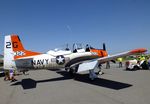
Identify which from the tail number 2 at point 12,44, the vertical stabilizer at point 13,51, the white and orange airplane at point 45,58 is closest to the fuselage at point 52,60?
the white and orange airplane at point 45,58

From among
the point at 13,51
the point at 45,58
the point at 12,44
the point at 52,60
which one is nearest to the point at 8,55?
the point at 13,51

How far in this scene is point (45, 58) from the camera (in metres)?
11.6

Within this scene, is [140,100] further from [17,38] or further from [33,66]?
[17,38]

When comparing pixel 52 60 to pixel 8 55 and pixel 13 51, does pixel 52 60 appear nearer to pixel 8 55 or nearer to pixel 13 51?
pixel 13 51

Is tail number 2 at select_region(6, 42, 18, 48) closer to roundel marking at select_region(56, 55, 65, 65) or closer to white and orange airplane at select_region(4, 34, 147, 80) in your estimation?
white and orange airplane at select_region(4, 34, 147, 80)

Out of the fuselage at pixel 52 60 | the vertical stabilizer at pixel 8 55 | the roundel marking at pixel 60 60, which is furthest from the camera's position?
the roundel marking at pixel 60 60

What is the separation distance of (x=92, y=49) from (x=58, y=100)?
7699 mm

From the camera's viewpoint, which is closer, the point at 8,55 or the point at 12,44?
the point at 8,55

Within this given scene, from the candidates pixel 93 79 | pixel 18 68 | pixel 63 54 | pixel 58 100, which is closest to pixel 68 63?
pixel 63 54

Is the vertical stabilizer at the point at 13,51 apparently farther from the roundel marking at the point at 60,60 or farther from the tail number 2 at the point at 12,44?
the roundel marking at the point at 60,60

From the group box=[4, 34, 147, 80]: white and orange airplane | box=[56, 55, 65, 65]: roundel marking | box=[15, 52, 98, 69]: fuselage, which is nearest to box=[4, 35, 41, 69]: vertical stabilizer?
box=[4, 34, 147, 80]: white and orange airplane

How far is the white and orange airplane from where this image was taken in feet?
35.3

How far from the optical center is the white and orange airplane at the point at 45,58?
1077 centimetres

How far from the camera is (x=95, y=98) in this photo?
Answer: 21.6 feet
